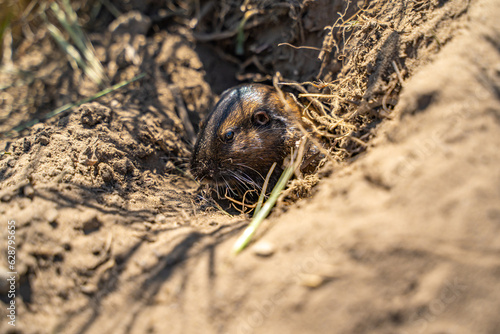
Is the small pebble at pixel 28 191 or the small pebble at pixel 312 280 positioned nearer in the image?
the small pebble at pixel 312 280

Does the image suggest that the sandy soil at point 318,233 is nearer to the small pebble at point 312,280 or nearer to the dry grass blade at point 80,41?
the small pebble at point 312,280

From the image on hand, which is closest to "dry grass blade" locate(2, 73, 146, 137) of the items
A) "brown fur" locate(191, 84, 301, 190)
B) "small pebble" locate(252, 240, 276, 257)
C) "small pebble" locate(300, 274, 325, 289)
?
"brown fur" locate(191, 84, 301, 190)

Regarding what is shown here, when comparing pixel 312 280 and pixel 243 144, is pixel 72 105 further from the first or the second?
pixel 312 280

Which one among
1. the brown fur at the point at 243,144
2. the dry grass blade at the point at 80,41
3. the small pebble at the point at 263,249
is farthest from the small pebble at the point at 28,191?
the dry grass blade at the point at 80,41

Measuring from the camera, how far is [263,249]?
1643 mm

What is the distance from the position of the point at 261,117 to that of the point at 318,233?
1.93 meters

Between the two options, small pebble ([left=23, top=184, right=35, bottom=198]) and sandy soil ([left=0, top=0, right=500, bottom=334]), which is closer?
sandy soil ([left=0, top=0, right=500, bottom=334])

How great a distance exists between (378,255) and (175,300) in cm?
98

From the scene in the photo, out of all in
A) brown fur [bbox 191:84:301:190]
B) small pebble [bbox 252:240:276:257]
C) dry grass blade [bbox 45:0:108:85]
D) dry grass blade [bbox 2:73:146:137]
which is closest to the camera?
small pebble [bbox 252:240:276:257]

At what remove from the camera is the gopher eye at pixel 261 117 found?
3.25m

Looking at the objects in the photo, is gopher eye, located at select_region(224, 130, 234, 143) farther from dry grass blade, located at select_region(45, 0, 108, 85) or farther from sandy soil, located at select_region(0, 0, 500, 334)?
dry grass blade, located at select_region(45, 0, 108, 85)

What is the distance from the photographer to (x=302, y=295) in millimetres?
1418

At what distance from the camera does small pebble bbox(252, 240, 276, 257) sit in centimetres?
162

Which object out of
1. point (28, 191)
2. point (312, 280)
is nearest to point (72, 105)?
point (28, 191)
